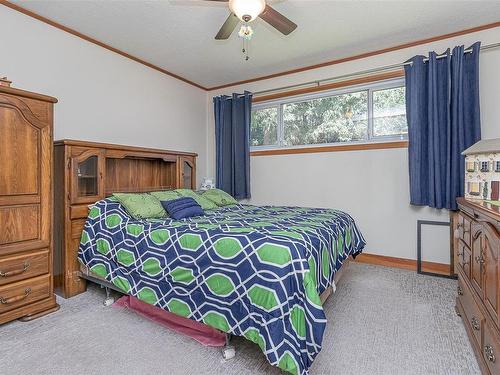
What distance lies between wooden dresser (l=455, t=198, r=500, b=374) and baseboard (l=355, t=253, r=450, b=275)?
→ 1.15 m

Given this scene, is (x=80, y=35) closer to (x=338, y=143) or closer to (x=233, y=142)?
(x=233, y=142)

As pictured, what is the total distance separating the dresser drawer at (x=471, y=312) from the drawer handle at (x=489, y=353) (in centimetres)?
12

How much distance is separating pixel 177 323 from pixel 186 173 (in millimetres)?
2225

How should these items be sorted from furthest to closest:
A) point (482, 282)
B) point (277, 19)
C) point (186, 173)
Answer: point (186, 173), point (277, 19), point (482, 282)

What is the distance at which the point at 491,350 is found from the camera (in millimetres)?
1372

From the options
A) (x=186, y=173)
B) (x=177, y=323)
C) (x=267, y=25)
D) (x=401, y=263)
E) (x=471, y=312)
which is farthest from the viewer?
(x=186, y=173)

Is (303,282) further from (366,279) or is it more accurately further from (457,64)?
(457,64)

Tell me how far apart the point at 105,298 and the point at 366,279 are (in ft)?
8.50

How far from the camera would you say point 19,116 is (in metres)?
2.02

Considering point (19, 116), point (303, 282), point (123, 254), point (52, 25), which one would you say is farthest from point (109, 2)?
point (303, 282)

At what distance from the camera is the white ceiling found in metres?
2.50

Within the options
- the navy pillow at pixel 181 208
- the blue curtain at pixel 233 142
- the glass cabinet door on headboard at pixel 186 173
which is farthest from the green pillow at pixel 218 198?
the blue curtain at pixel 233 142

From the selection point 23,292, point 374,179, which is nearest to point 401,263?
point 374,179

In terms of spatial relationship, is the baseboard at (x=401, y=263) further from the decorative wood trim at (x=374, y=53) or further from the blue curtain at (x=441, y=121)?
the decorative wood trim at (x=374, y=53)
